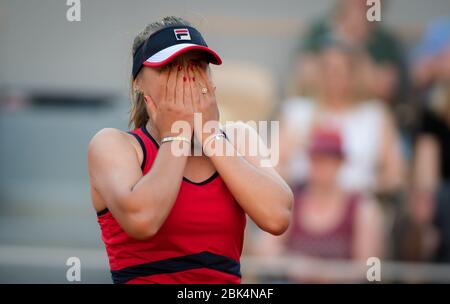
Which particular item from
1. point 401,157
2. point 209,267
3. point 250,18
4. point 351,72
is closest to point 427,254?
point 401,157

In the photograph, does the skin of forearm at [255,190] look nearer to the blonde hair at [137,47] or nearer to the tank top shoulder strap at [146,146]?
the tank top shoulder strap at [146,146]

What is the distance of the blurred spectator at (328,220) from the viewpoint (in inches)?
257

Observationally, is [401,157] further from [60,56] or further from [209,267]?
[209,267]

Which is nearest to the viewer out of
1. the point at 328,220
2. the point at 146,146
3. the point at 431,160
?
the point at 146,146

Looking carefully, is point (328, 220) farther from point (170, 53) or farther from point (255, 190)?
point (170, 53)

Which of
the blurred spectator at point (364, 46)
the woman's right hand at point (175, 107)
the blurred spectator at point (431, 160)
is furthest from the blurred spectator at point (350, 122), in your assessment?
the woman's right hand at point (175, 107)

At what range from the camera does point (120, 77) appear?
794 cm

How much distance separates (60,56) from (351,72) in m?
2.93

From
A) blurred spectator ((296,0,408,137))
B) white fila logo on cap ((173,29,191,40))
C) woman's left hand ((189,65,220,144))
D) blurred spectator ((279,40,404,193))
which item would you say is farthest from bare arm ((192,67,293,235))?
blurred spectator ((296,0,408,137))

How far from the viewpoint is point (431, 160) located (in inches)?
278

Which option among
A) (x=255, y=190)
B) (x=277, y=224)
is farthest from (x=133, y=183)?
(x=277, y=224)

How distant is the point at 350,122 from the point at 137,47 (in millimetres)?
4073

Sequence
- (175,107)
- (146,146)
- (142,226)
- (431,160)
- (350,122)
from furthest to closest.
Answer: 1. (431,160)
2. (350,122)
3. (146,146)
4. (175,107)
5. (142,226)

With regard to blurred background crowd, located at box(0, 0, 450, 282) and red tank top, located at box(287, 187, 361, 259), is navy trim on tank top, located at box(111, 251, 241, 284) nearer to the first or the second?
blurred background crowd, located at box(0, 0, 450, 282)
